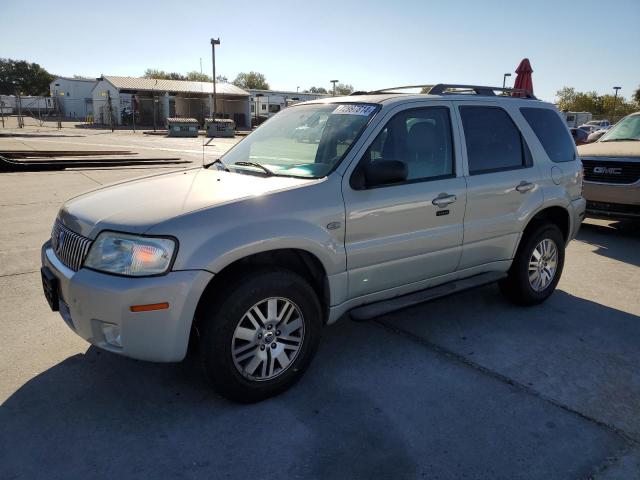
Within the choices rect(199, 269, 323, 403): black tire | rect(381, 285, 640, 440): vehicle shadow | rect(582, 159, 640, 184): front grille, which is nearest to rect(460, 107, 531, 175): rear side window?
rect(381, 285, 640, 440): vehicle shadow

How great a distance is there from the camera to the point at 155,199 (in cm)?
316

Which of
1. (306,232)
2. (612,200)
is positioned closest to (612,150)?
(612,200)

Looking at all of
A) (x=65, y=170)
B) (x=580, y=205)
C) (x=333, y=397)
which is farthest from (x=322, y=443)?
(x=65, y=170)

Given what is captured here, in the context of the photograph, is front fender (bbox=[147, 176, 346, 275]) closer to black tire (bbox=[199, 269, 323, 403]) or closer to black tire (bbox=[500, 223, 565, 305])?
black tire (bbox=[199, 269, 323, 403])

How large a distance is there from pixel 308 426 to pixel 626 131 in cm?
875

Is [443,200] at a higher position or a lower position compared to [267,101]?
lower

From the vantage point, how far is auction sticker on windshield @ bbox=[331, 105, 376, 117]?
3672 millimetres

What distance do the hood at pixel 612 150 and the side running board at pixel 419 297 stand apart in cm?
466

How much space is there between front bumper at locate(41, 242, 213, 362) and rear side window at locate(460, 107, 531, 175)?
2.48 meters

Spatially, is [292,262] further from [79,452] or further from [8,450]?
[8,450]

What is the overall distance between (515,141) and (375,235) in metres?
1.92

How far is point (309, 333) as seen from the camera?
3.27m

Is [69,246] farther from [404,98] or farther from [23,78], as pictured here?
[23,78]

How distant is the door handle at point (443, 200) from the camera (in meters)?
3.78
